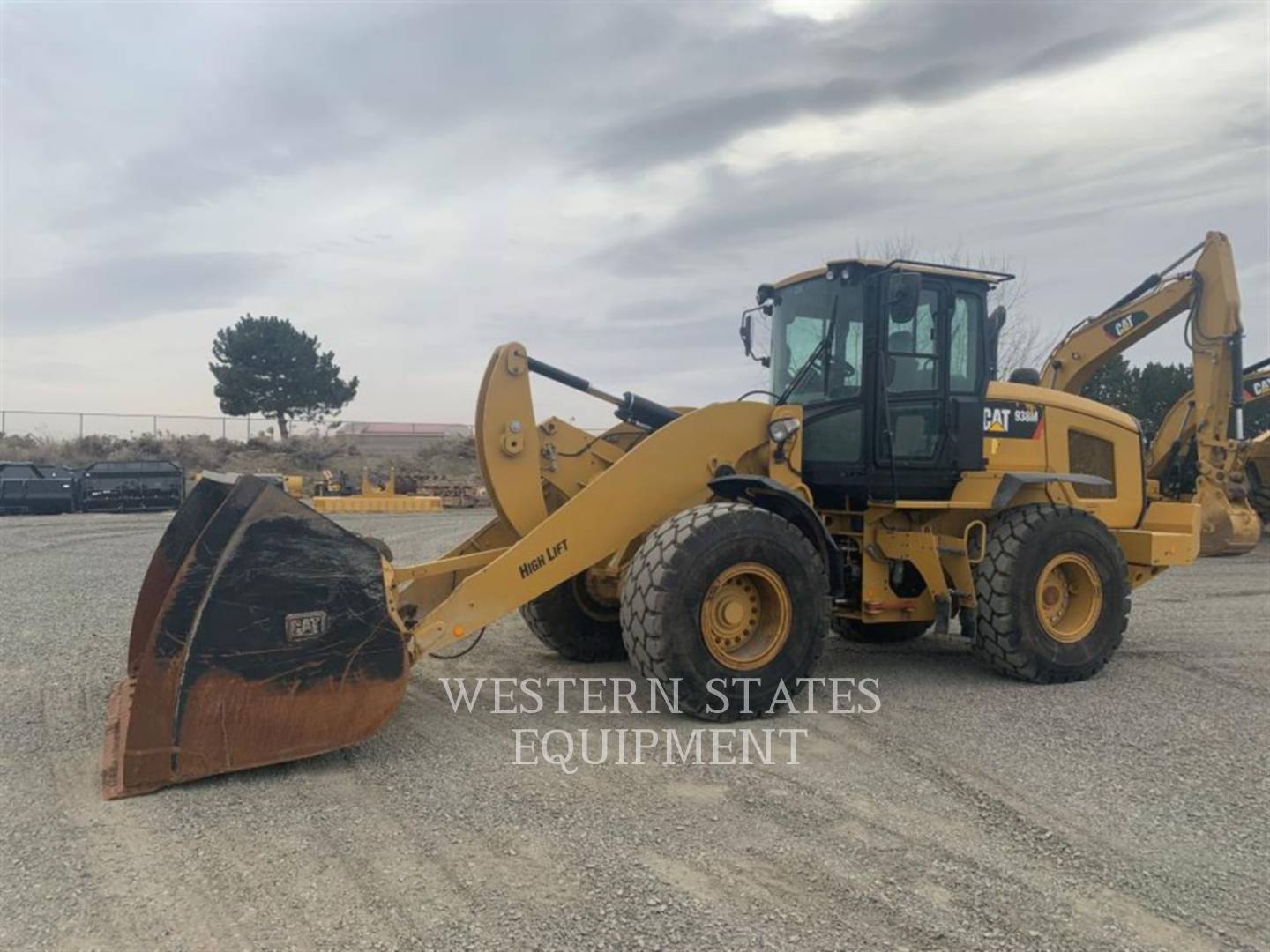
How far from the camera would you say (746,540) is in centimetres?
516

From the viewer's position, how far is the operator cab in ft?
19.9

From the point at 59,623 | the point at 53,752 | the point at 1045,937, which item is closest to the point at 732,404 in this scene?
the point at 1045,937

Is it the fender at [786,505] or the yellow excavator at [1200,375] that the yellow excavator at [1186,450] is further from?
the fender at [786,505]

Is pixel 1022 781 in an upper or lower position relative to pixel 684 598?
lower

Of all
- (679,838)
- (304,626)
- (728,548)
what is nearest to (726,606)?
(728,548)

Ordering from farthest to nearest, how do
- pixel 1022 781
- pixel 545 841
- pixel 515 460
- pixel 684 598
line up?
pixel 515 460 < pixel 684 598 < pixel 1022 781 < pixel 545 841

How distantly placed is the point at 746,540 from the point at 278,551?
2429 mm

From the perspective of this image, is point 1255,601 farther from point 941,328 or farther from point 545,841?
point 545,841

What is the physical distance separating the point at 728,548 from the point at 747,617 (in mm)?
497

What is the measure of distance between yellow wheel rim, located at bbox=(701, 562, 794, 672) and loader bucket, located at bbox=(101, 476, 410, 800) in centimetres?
172

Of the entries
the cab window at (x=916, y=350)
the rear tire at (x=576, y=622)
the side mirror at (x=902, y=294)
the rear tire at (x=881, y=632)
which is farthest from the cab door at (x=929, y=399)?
the rear tire at (x=576, y=622)

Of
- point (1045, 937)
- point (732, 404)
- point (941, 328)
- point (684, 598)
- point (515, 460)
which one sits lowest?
point (1045, 937)

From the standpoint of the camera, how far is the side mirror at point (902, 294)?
5621 mm

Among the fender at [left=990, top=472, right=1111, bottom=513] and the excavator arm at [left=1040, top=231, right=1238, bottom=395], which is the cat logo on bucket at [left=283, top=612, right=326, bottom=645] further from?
the excavator arm at [left=1040, top=231, right=1238, bottom=395]
